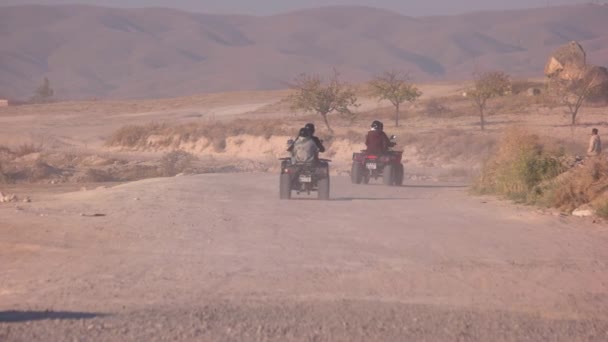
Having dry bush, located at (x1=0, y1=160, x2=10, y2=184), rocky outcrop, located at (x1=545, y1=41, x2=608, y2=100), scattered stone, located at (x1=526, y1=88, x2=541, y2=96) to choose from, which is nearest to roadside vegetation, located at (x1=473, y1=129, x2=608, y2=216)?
dry bush, located at (x1=0, y1=160, x2=10, y2=184)

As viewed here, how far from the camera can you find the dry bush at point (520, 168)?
21203mm

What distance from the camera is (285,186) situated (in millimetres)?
21297

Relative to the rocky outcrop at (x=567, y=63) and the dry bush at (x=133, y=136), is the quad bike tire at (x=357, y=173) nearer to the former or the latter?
the dry bush at (x=133, y=136)

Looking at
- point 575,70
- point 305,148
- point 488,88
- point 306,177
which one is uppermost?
point 575,70

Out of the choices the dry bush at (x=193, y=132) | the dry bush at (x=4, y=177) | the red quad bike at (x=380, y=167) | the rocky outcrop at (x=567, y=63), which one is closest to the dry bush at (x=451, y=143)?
the dry bush at (x=193, y=132)

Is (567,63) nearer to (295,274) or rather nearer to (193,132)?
(193,132)

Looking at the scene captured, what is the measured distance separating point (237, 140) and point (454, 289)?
39.7 m

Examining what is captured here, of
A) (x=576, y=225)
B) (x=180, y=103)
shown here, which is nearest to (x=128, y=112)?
(x=180, y=103)

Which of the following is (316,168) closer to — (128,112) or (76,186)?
(76,186)

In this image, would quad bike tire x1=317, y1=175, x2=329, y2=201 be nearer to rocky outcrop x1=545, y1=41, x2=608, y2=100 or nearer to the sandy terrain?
the sandy terrain

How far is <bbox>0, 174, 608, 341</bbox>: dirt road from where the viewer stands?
9.07 meters

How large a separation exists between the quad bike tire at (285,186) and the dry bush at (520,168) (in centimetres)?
499

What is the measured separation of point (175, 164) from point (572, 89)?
23212 millimetres

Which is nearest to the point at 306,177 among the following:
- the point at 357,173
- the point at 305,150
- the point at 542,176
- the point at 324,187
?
the point at 324,187
